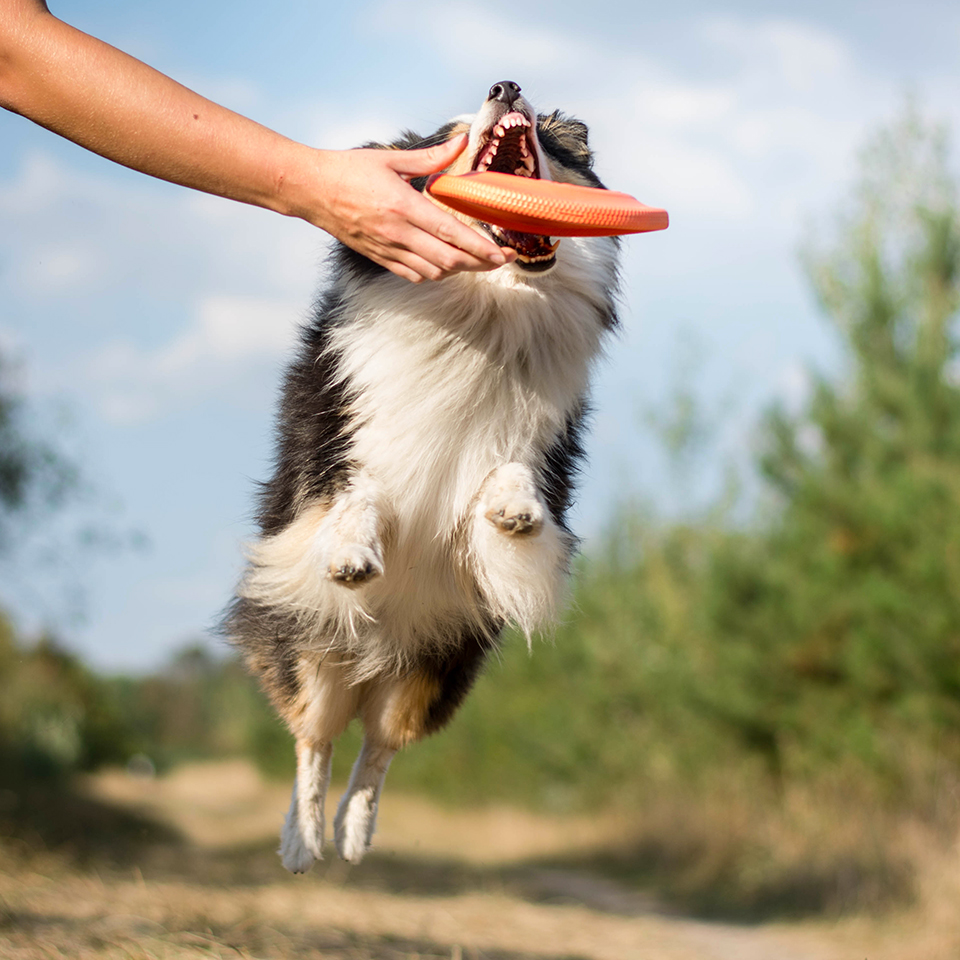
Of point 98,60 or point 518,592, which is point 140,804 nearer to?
point 518,592

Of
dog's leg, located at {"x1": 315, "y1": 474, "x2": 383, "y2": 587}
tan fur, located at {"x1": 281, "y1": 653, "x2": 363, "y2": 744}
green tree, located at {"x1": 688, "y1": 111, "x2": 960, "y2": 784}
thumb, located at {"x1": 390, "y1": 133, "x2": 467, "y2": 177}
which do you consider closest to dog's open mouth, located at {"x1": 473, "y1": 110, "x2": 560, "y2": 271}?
thumb, located at {"x1": 390, "y1": 133, "x2": 467, "y2": 177}

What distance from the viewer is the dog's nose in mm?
3109

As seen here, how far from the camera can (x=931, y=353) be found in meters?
14.2

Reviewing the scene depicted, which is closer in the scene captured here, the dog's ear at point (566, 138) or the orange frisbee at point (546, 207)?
the orange frisbee at point (546, 207)

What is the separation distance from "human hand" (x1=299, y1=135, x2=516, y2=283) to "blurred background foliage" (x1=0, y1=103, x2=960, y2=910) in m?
6.72

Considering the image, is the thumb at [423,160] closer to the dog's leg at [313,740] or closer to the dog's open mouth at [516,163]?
the dog's open mouth at [516,163]

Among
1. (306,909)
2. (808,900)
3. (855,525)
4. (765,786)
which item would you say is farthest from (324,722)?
(765,786)

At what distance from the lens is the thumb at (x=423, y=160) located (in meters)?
2.46

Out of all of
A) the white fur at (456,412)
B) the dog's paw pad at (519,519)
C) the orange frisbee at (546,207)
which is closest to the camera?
the orange frisbee at (546,207)

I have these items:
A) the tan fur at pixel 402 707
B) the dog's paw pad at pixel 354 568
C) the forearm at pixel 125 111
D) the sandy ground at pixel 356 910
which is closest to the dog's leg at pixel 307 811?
the tan fur at pixel 402 707

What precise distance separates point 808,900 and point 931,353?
7837mm

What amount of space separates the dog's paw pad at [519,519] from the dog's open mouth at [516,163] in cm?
75

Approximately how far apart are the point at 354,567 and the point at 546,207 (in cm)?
111

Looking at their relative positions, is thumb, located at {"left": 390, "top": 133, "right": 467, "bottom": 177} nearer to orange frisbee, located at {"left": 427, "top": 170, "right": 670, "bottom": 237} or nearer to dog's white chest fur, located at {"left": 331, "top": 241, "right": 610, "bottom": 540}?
orange frisbee, located at {"left": 427, "top": 170, "right": 670, "bottom": 237}
